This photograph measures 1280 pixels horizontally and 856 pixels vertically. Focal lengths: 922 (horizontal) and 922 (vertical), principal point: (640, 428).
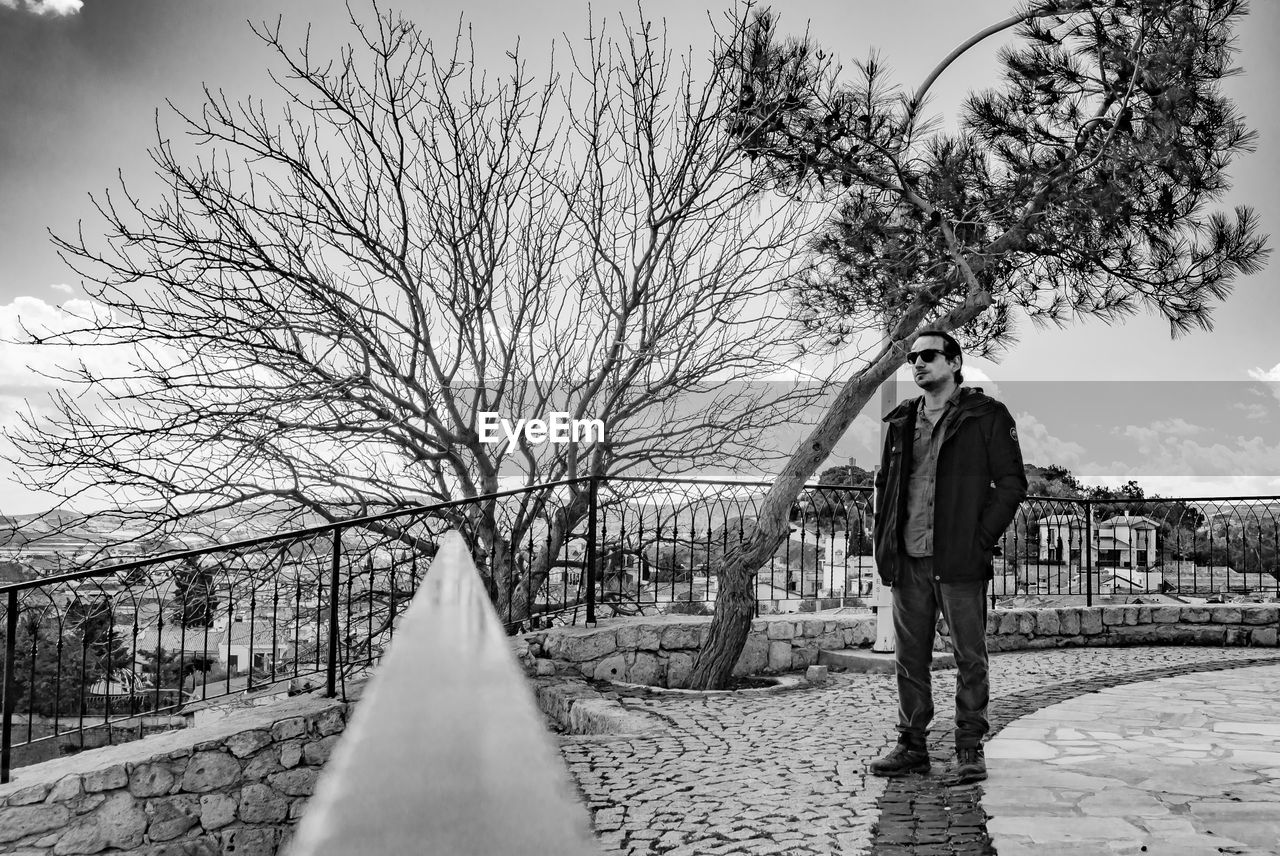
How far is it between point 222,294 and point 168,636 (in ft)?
9.78

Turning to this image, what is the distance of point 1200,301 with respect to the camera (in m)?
7.61

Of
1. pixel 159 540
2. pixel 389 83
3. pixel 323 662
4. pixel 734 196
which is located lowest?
pixel 323 662

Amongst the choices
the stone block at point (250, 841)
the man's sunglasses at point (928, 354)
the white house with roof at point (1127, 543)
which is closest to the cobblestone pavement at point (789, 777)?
the man's sunglasses at point (928, 354)

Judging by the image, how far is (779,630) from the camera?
7957mm

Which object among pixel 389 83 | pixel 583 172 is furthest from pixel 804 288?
pixel 389 83

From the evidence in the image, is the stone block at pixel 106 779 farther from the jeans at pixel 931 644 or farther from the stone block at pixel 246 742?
the jeans at pixel 931 644

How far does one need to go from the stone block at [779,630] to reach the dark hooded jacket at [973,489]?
413cm

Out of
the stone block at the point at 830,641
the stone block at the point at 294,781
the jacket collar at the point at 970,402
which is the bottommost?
the stone block at the point at 294,781

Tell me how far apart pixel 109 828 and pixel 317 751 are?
116 centimetres

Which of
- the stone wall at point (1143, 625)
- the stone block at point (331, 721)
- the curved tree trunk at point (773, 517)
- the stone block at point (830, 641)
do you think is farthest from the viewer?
the stone wall at point (1143, 625)

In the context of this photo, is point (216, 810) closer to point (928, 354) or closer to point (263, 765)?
point (263, 765)

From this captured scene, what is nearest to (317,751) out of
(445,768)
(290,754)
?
(290,754)

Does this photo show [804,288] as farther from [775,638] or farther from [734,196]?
[775,638]

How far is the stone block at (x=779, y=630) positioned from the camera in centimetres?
792
